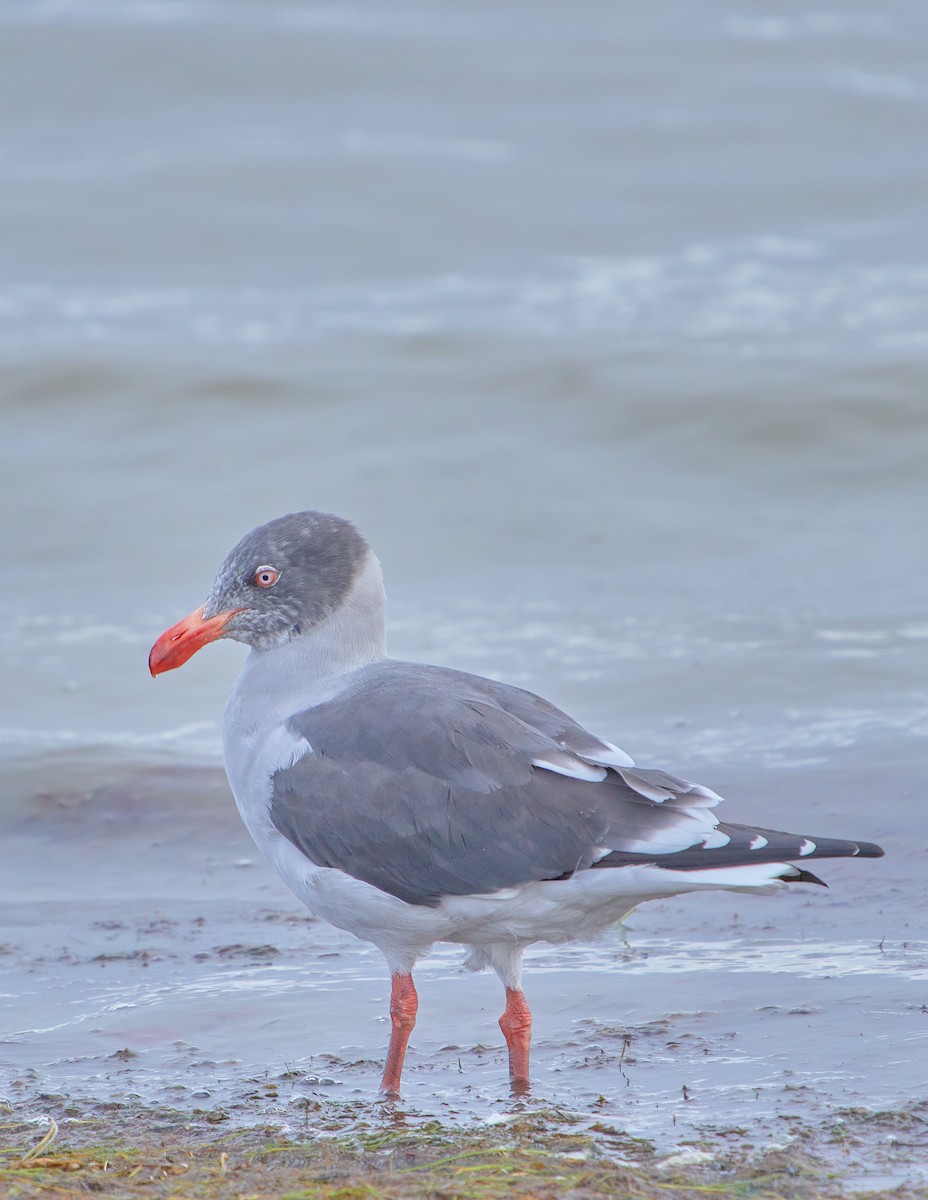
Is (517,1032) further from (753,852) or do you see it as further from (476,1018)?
(753,852)

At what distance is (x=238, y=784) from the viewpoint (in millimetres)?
5418

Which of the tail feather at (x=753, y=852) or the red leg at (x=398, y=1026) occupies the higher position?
the tail feather at (x=753, y=852)

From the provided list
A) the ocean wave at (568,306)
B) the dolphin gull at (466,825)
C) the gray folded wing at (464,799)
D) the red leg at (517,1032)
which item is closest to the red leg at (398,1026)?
the dolphin gull at (466,825)

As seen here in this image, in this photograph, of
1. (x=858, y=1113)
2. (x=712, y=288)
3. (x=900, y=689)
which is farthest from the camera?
(x=712, y=288)

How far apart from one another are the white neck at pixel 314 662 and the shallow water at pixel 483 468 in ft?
3.66

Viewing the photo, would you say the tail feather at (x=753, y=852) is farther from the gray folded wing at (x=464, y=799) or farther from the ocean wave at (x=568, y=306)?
the ocean wave at (x=568, y=306)

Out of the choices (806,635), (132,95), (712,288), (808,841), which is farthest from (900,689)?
(132,95)

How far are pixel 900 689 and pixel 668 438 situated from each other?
17.9 feet

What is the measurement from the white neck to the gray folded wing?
297mm

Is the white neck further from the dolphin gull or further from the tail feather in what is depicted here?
the tail feather

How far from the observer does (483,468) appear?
14156 mm

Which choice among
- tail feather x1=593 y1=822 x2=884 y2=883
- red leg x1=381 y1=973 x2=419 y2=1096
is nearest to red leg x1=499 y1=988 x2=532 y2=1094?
red leg x1=381 y1=973 x2=419 y2=1096

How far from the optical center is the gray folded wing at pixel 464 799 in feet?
15.8

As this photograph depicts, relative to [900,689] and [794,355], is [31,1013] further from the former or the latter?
[794,355]
